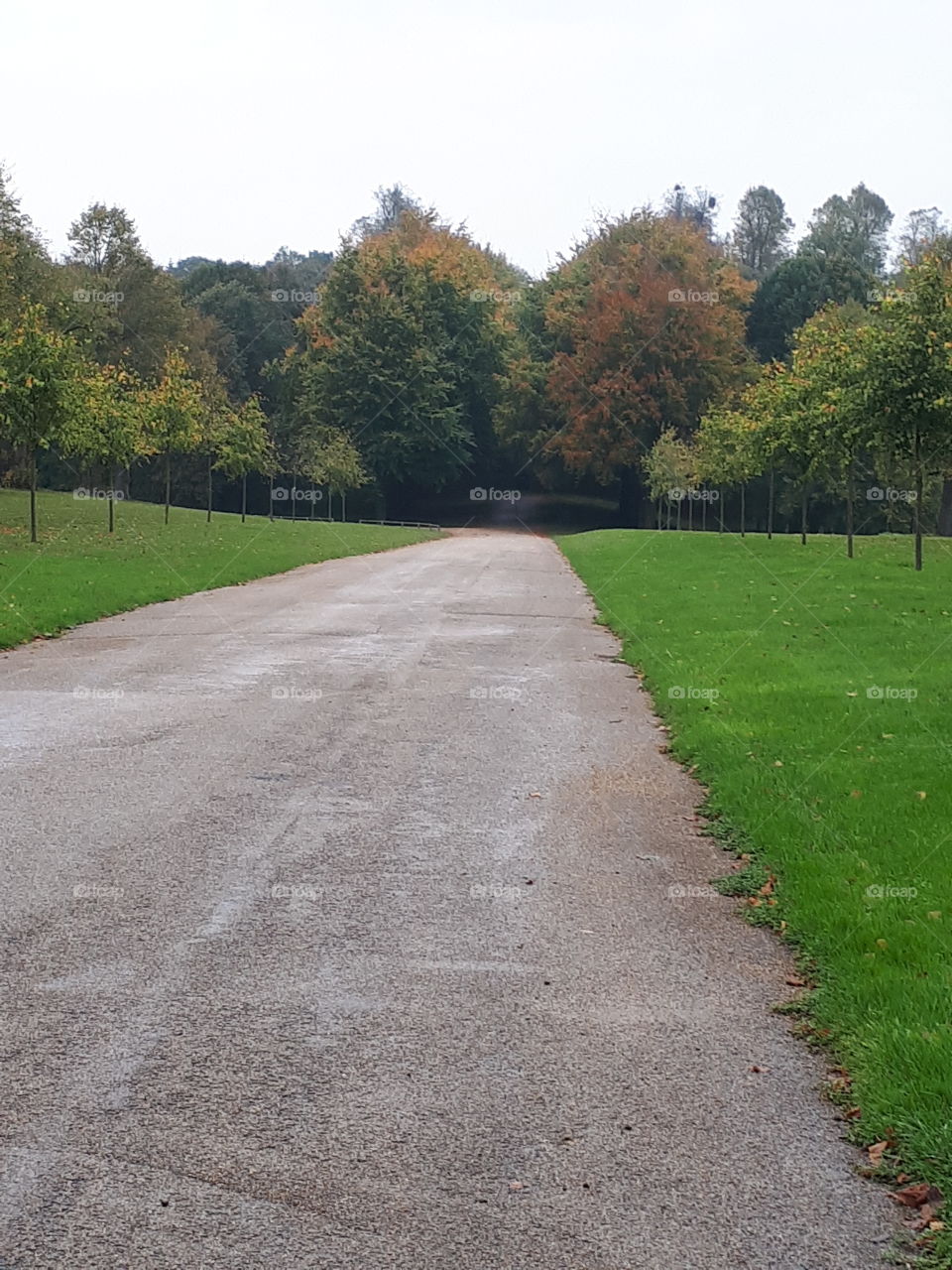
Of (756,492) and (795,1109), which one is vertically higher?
(756,492)

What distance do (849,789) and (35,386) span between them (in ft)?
86.5

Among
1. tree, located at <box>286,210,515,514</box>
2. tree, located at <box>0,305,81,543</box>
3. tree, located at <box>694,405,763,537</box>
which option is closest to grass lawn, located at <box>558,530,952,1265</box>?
tree, located at <box>0,305,81,543</box>

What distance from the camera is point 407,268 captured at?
72.6m

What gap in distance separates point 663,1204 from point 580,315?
6853 centimetres

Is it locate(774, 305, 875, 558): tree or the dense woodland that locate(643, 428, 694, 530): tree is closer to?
the dense woodland

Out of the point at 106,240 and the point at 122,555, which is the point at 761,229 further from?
the point at 122,555

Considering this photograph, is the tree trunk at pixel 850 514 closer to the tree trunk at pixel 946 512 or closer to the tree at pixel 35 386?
the tree at pixel 35 386

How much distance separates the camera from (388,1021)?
453 cm

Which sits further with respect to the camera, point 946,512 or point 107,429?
point 946,512

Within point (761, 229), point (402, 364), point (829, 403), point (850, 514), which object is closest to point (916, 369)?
point (829, 403)

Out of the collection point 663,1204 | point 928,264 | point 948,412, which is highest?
point 928,264

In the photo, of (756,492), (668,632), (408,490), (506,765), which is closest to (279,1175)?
(506,765)

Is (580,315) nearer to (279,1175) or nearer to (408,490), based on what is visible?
(408,490)

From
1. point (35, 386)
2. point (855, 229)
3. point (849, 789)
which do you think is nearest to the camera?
point (849, 789)
